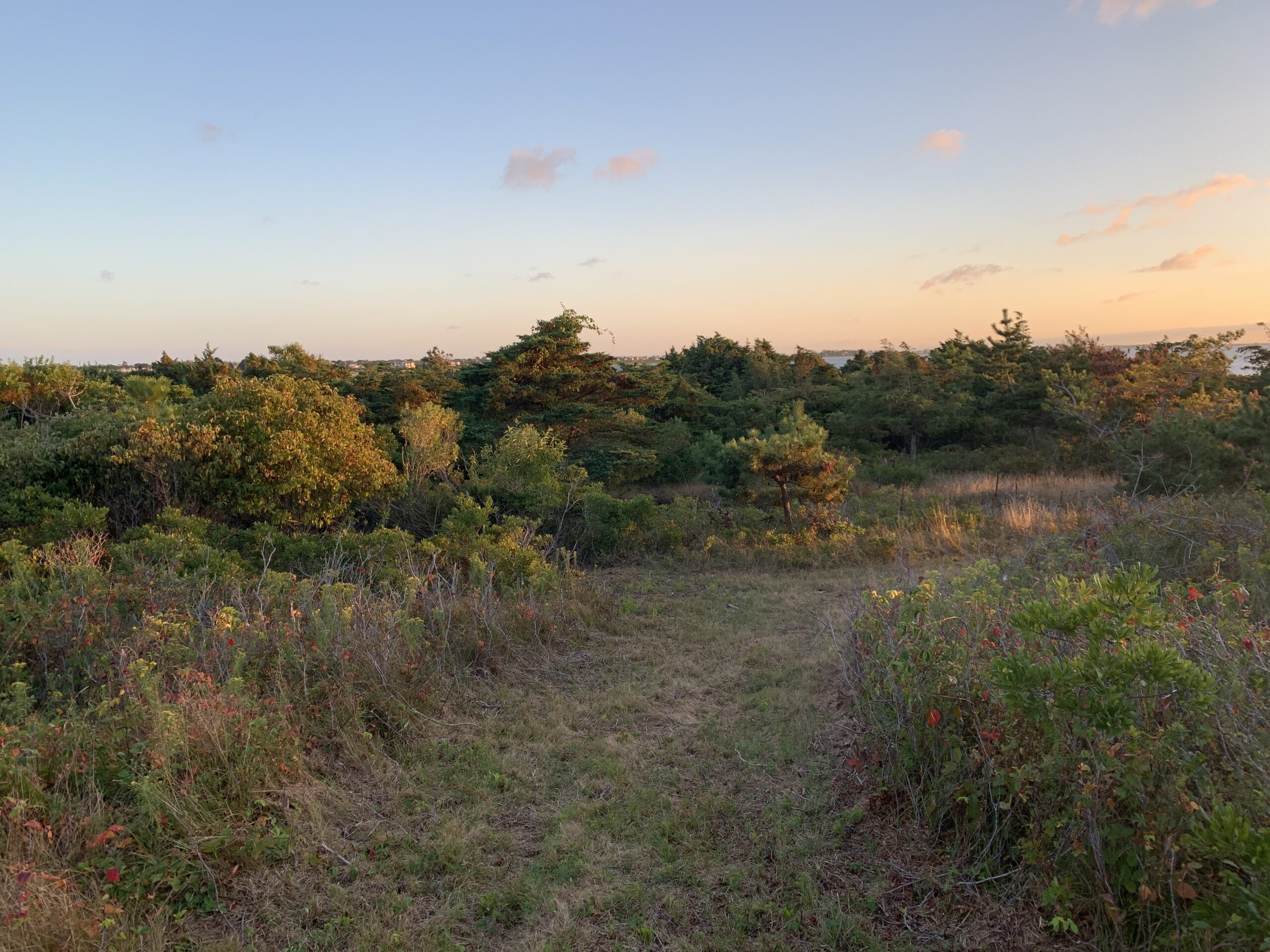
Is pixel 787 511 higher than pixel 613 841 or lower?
higher

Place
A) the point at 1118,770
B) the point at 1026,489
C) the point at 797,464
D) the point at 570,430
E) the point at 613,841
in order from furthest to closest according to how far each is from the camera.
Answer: the point at 570,430, the point at 1026,489, the point at 797,464, the point at 613,841, the point at 1118,770

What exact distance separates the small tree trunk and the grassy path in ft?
15.5

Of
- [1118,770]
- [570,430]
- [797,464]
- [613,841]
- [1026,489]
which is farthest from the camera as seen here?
[570,430]

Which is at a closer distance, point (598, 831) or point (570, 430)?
point (598, 831)

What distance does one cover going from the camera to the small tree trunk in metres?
10.1

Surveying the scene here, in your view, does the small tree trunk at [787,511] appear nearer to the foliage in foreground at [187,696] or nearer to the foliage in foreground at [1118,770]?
the foliage in foreground at [187,696]

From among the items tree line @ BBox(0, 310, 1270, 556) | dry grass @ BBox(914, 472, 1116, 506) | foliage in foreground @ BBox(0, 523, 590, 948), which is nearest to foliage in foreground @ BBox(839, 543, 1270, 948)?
foliage in foreground @ BBox(0, 523, 590, 948)

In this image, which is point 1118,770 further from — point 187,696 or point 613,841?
point 187,696

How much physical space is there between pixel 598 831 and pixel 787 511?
23.8 feet

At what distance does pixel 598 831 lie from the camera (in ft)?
11.1

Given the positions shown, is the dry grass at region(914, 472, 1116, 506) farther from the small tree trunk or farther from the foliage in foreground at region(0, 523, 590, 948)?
the foliage in foreground at region(0, 523, 590, 948)

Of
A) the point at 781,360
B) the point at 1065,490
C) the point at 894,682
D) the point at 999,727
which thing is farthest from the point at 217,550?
the point at 781,360

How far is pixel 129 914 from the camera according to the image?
8.64ft

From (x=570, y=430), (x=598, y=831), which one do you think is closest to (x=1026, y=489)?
(x=570, y=430)
